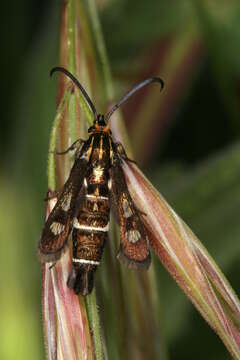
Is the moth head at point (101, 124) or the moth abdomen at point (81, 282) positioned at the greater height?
the moth head at point (101, 124)

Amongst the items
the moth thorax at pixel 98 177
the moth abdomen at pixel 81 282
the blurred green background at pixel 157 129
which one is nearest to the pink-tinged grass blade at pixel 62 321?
the moth abdomen at pixel 81 282

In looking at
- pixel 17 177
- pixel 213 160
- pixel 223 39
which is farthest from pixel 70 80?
pixel 223 39

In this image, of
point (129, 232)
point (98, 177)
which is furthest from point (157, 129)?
point (129, 232)

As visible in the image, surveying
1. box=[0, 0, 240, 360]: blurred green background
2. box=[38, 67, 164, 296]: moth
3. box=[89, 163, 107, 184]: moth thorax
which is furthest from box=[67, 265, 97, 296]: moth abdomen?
box=[0, 0, 240, 360]: blurred green background

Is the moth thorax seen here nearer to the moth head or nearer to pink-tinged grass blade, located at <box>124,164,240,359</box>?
the moth head

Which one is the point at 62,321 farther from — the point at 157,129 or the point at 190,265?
the point at 157,129

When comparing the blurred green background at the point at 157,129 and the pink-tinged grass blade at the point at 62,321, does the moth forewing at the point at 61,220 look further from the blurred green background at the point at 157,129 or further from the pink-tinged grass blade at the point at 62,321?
the blurred green background at the point at 157,129

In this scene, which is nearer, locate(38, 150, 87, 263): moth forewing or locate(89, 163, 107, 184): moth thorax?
locate(38, 150, 87, 263): moth forewing
